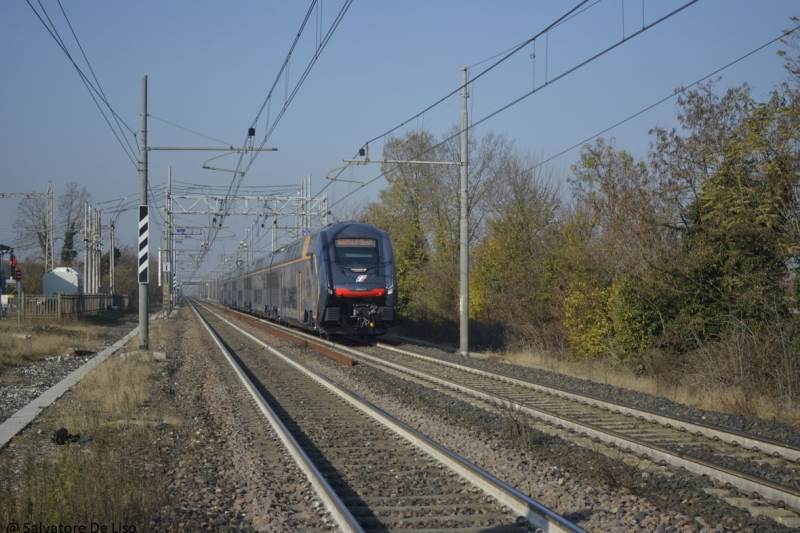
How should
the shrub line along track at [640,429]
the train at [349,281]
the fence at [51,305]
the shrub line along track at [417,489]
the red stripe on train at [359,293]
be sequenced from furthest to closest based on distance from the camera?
1. the fence at [51,305]
2. the train at [349,281]
3. the red stripe on train at [359,293]
4. the shrub line along track at [640,429]
5. the shrub line along track at [417,489]

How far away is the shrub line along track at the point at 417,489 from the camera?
6.09 metres

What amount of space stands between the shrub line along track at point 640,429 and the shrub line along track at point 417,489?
2226mm

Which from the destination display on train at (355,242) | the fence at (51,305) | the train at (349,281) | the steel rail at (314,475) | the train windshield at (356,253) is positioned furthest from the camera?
the fence at (51,305)

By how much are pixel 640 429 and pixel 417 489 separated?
4367mm

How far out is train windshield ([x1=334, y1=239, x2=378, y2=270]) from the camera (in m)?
23.9

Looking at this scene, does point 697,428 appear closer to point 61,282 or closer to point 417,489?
point 417,489

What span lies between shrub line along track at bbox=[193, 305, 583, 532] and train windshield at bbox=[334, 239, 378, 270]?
13.3 meters

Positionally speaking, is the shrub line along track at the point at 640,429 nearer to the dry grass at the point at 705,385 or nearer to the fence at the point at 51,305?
the dry grass at the point at 705,385

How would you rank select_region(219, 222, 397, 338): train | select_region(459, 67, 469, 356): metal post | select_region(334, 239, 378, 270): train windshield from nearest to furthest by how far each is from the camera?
select_region(459, 67, 469, 356): metal post, select_region(219, 222, 397, 338): train, select_region(334, 239, 378, 270): train windshield

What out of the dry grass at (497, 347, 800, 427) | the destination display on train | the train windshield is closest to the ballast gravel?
the dry grass at (497, 347, 800, 427)

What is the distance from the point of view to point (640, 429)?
10297mm

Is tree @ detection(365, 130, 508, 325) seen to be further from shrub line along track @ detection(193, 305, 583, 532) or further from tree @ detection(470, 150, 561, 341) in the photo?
shrub line along track @ detection(193, 305, 583, 532)

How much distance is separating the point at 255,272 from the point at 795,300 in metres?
33.3

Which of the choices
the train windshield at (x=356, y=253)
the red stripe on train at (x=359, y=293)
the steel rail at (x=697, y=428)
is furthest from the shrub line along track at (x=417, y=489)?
the train windshield at (x=356, y=253)
